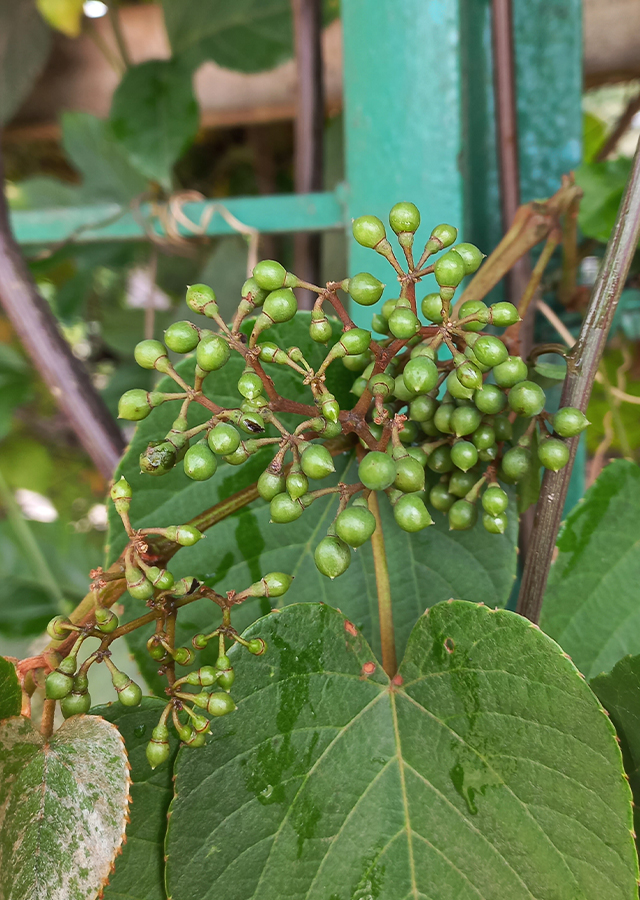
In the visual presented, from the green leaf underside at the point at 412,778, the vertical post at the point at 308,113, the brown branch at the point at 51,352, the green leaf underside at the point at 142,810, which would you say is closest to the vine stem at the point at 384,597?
the green leaf underside at the point at 412,778

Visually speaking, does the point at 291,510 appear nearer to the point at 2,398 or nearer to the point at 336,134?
the point at 336,134

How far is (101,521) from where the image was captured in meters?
1.48

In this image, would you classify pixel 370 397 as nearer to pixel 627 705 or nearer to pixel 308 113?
pixel 627 705

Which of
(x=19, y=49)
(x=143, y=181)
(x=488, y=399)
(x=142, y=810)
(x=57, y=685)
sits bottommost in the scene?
(x=142, y=810)

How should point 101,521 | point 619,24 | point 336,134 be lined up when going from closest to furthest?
point 619,24
point 336,134
point 101,521

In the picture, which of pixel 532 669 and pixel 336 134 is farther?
pixel 336 134

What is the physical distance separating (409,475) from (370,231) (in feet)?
0.37

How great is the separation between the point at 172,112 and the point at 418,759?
801 millimetres

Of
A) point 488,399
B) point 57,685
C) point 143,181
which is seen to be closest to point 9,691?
point 57,685

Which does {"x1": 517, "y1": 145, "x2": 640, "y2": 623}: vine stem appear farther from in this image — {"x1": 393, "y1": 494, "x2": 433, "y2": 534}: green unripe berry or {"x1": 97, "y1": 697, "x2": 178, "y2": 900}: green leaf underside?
{"x1": 97, "y1": 697, "x2": 178, "y2": 900}: green leaf underside

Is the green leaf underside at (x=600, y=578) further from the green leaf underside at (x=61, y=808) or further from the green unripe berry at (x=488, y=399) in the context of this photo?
the green leaf underside at (x=61, y=808)

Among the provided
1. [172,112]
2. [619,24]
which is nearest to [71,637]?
[172,112]

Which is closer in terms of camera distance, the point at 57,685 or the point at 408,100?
the point at 57,685

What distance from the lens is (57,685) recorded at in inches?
10.2
